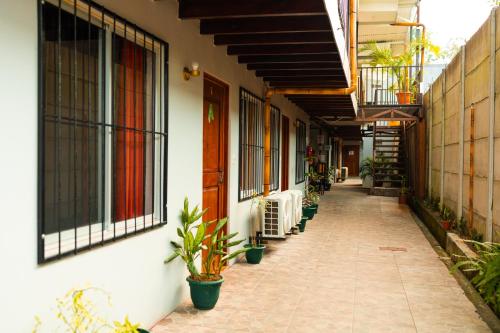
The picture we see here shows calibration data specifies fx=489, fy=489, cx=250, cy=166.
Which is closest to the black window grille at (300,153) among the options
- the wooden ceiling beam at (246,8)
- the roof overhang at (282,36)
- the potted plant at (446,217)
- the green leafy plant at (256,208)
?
the potted plant at (446,217)

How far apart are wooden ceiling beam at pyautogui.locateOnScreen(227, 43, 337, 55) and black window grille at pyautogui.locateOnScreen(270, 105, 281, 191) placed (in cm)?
274

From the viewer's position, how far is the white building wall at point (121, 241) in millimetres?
2254

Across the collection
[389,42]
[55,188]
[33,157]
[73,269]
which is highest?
[389,42]

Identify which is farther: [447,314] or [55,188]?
[447,314]

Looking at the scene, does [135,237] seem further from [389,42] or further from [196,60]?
[389,42]

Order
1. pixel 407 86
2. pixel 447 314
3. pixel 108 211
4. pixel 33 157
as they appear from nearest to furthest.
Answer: pixel 33 157 → pixel 108 211 → pixel 447 314 → pixel 407 86

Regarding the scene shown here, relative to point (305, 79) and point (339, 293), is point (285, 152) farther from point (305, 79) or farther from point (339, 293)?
point (339, 293)

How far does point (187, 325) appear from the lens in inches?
149

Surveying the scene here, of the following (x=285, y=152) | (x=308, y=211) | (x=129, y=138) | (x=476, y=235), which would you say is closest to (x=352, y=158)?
(x=285, y=152)

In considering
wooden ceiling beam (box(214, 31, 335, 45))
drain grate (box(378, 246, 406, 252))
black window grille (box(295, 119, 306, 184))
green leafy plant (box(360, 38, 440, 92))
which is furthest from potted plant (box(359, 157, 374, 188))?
wooden ceiling beam (box(214, 31, 335, 45))

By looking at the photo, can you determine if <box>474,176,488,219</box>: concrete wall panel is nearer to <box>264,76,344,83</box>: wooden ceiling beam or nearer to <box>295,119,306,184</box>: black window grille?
<box>264,76,344,83</box>: wooden ceiling beam

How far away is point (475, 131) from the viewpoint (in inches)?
229

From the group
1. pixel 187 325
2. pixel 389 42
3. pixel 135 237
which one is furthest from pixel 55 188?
pixel 389 42

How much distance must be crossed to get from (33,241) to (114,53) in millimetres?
1435
